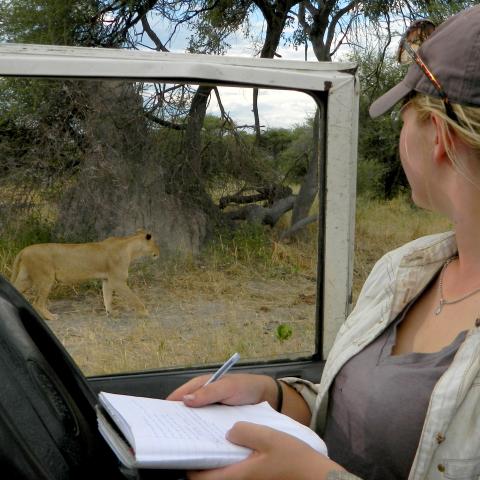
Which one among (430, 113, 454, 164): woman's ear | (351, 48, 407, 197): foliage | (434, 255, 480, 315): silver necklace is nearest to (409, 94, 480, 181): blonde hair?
(430, 113, 454, 164): woman's ear

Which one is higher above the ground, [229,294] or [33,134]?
[33,134]

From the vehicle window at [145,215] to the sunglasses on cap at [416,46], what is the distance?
153cm

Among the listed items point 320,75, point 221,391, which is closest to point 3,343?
point 221,391

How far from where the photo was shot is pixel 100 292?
3.75 meters

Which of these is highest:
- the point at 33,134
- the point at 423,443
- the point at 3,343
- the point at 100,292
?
the point at 33,134

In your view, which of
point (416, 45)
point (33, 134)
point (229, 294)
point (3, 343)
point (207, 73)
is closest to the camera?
point (3, 343)

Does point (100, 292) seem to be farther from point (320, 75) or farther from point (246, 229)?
point (320, 75)

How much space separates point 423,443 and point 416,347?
18cm

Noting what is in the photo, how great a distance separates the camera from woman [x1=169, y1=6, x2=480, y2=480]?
0.87m

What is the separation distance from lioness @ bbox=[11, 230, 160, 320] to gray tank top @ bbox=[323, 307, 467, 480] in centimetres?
223

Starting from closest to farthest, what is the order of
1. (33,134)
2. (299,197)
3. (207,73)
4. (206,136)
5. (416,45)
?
(416,45) < (207,73) < (299,197) < (206,136) < (33,134)

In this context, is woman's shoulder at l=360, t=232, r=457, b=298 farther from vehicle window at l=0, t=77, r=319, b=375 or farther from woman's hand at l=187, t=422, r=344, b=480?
vehicle window at l=0, t=77, r=319, b=375

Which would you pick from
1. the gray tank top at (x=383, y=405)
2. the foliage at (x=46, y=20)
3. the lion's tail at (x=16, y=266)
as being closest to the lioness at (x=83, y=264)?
the lion's tail at (x=16, y=266)

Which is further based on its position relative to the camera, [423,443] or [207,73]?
[207,73]
